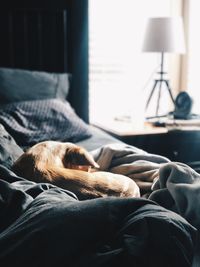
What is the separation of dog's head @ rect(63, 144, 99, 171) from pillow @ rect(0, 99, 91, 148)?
605mm

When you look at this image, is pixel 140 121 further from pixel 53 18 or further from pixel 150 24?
pixel 53 18

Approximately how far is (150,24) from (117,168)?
1.41 metres

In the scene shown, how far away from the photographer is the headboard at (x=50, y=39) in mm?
2354

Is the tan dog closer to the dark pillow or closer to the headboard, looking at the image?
the dark pillow

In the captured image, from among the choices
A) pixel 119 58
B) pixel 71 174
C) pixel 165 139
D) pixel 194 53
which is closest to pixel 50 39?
pixel 119 58

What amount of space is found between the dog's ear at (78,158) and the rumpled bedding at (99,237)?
0.48 metres

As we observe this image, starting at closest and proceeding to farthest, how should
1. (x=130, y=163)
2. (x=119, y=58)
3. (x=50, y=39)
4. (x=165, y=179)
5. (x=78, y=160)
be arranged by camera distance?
(x=165, y=179)
(x=78, y=160)
(x=130, y=163)
(x=50, y=39)
(x=119, y=58)

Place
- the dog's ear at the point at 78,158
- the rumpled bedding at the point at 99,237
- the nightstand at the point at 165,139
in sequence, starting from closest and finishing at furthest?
the rumpled bedding at the point at 99,237, the dog's ear at the point at 78,158, the nightstand at the point at 165,139

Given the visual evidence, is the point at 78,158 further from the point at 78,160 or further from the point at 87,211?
the point at 87,211

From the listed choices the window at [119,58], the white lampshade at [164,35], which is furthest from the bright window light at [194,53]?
the white lampshade at [164,35]

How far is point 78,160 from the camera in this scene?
1270 millimetres

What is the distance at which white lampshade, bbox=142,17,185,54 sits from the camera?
2.43 metres

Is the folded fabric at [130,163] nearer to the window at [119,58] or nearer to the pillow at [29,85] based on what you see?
Result: the pillow at [29,85]

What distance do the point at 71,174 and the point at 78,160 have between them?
203mm
